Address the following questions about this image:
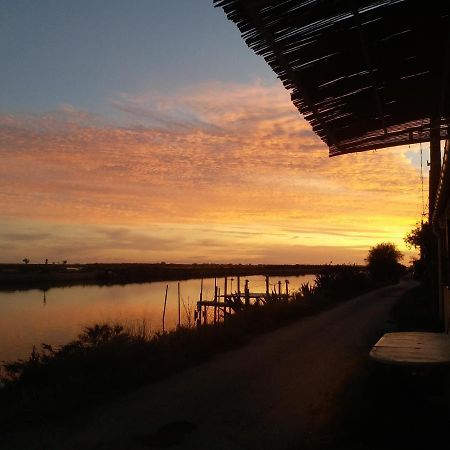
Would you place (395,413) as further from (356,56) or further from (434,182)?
(434,182)

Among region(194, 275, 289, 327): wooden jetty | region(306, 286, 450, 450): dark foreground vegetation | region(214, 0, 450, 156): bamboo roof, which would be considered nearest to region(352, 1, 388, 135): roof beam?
region(214, 0, 450, 156): bamboo roof

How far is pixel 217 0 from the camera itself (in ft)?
9.89

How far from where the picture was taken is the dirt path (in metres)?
5.41

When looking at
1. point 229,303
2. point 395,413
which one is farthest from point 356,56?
point 229,303

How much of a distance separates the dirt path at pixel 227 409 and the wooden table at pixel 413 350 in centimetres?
97

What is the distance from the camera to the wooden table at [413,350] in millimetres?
5348

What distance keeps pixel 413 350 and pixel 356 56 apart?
12.4 ft

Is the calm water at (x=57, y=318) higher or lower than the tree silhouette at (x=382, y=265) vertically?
lower

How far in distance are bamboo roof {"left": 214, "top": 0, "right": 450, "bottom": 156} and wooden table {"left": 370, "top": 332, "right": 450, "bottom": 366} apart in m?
2.38

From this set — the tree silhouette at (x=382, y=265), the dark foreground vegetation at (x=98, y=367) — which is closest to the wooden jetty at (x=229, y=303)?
the dark foreground vegetation at (x=98, y=367)

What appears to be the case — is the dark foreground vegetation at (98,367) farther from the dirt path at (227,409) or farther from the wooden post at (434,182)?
the wooden post at (434,182)

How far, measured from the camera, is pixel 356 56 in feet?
12.0

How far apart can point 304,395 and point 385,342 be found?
1.32 metres

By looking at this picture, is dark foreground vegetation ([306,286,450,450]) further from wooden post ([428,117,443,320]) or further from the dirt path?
wooden post ([428,117,443,320])
